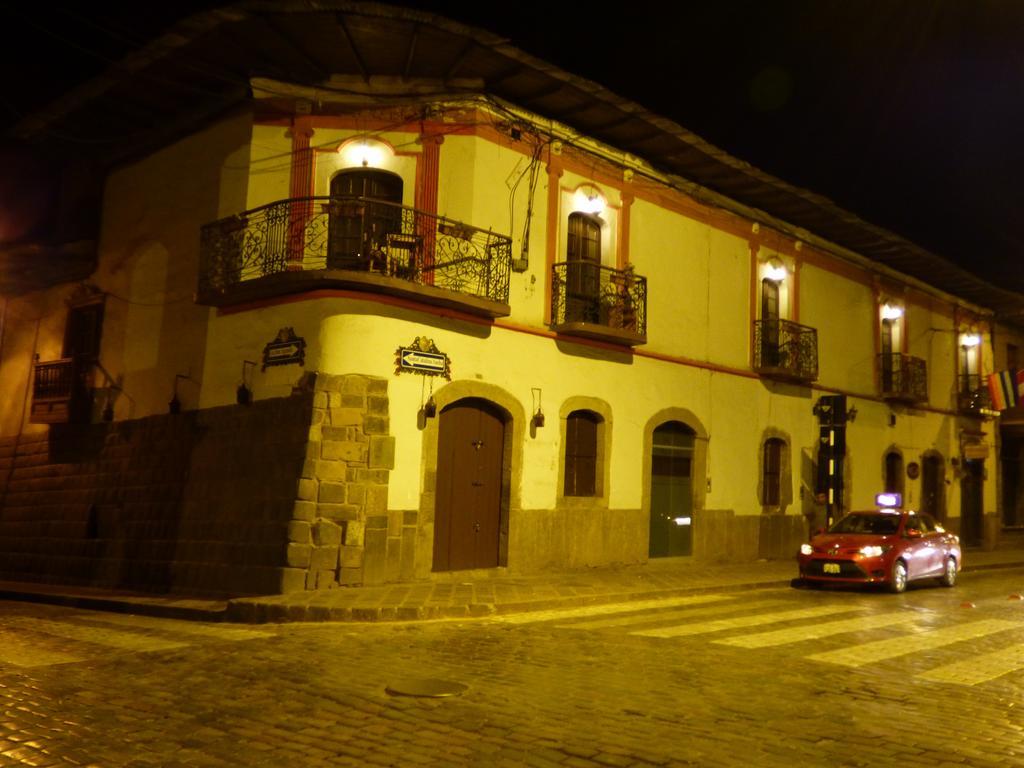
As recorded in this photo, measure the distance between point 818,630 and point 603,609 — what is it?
3.17 meters

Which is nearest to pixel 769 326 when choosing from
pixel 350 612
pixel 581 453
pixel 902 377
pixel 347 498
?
pixel 902 377

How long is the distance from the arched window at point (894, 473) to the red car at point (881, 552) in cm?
875

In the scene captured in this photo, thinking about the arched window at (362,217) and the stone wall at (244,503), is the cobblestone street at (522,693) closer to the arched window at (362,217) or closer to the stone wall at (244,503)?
the stone wall at (244,503)

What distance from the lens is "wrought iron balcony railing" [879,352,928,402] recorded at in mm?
24953

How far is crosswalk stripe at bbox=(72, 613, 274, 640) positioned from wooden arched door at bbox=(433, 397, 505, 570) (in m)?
4.46

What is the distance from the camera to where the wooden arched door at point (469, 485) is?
14.7 m

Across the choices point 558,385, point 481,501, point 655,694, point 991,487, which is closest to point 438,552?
point 481,501

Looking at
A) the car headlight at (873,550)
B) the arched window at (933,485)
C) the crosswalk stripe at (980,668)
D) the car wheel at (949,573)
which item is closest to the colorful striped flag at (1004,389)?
the arched window at (933,485)

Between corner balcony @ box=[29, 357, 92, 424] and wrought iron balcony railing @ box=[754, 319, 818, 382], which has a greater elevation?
wrought iron balcony railing @ box=[754, 319, 818, 382]

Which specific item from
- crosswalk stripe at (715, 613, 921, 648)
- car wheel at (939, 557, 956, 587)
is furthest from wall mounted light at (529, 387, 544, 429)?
car wheel at (939, 557, 956, 587)

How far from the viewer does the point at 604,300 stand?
17.3 metres

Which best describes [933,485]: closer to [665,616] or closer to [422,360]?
[665,616]

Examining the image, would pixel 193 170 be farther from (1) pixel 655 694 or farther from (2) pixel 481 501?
(1) pixel 655 694

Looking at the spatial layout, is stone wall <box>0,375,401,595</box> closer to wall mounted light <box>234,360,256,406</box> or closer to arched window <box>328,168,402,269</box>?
wall mounted light <box>234,360,256,406</box>
